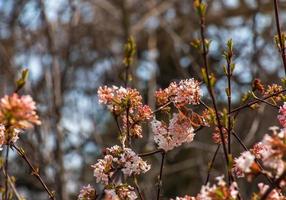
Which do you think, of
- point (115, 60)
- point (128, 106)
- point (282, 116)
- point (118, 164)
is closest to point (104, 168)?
point (118, 164)

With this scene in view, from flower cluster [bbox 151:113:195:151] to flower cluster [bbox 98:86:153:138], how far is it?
0.05m

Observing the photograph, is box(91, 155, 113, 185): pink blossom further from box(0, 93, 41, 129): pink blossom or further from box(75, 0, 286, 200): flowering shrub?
box(0, 93, 41, 129): pink blossom

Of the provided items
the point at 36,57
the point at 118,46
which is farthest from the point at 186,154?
the point at 36,57

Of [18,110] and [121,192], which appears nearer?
[18,110]

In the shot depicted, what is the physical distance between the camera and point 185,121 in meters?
1.53

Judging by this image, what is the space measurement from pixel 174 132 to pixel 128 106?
155mm

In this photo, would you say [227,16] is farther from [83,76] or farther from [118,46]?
[83,76]

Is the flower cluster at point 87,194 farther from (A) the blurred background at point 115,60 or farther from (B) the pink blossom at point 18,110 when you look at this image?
(A) the blurred background at point 115,60

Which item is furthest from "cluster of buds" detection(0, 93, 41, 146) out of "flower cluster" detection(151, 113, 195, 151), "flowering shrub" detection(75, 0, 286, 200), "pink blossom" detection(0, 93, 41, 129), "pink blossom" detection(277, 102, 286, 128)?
"pink blossom" detection(277, 102, 286, 128)

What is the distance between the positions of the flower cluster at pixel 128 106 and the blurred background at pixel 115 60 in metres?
3.57

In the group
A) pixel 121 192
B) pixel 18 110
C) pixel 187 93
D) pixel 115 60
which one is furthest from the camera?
pixel 115 60

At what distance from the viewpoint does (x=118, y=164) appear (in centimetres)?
147

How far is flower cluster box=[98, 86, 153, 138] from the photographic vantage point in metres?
1.50

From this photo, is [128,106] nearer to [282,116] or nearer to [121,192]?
[121,192]
